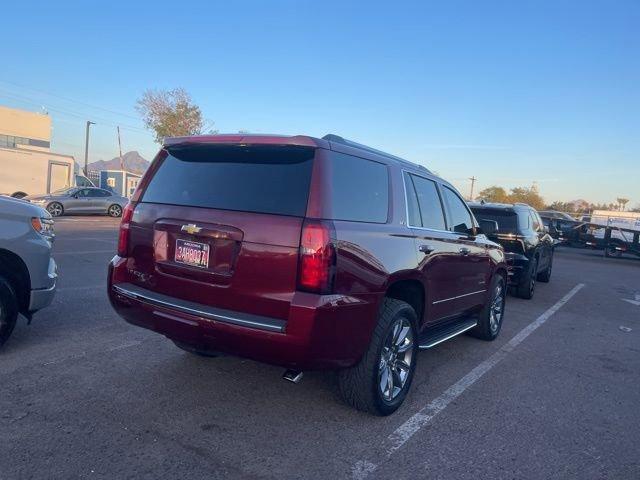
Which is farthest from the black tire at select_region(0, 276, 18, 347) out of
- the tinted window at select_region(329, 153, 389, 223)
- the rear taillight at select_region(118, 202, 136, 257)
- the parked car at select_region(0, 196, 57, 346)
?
the tinted window at select_region(329, 153, 389, 223)

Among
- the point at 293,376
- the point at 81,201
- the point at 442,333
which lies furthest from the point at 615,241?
the point at 81,201

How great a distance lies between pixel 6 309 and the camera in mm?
4434

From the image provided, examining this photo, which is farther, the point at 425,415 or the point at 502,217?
the point at 502,217

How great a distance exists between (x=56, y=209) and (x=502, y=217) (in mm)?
19059

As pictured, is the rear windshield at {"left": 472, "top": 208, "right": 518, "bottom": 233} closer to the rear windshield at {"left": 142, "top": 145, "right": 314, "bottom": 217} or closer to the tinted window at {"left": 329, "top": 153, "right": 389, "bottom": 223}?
the tinted window at {"left": 329, "top": 153, "right": 389, "bottom": 223}

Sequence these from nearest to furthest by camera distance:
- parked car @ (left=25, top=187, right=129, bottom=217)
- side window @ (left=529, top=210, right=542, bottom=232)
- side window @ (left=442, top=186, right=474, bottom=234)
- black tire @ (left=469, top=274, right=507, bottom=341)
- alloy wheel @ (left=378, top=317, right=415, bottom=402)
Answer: alloy wheel @ (left=378, top=317, right=415, bottom=402), side window @ (left=442, top=186, right=474, bottom=234), black tire @ (left=469, top=274, right=507, bottom=341), side window @ (left=529, top=210, right=542, bottom=232), parked car @ (left=25, top=187, right=129, bottom=217)

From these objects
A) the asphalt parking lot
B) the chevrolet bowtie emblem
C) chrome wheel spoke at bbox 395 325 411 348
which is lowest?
the asphalt parking lot

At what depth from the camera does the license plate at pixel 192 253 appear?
3344 millimetres

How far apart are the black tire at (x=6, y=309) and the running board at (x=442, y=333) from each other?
3571mm

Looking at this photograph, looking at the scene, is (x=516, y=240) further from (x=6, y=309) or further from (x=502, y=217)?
(x=6, y=309)

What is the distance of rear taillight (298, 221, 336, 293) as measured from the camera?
120 inches

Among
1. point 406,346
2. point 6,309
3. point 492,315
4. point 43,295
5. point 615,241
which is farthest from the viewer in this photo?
point 615,241

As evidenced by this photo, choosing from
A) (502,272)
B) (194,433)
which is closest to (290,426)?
(194,433)

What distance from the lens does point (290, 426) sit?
11.7 ft
